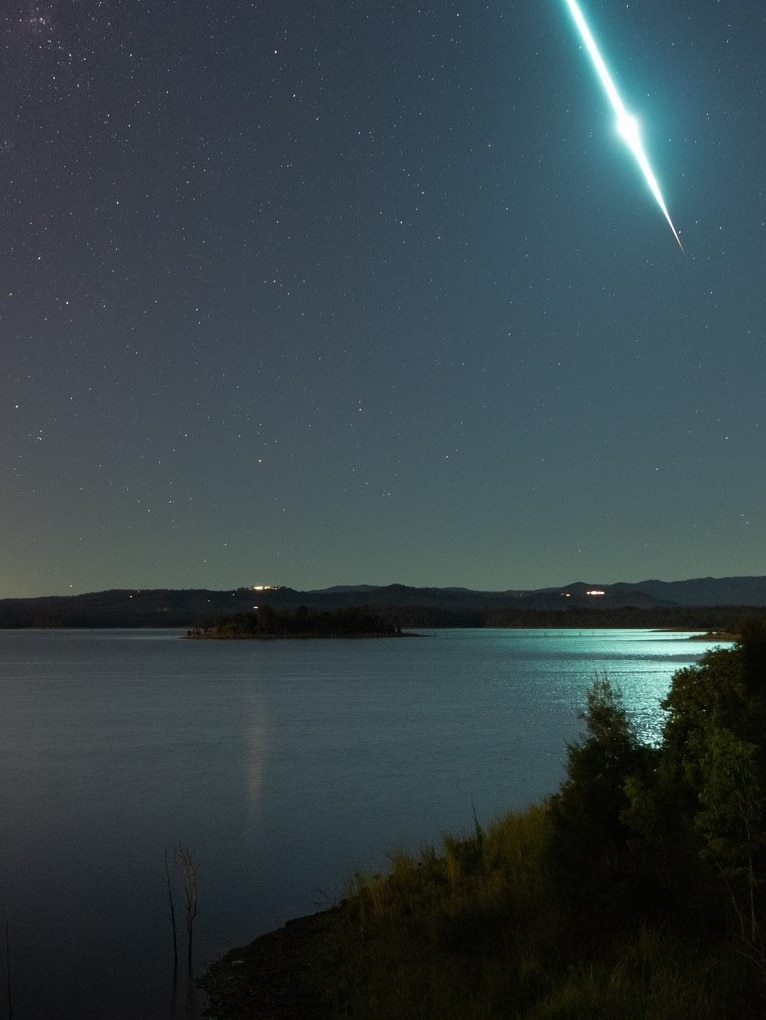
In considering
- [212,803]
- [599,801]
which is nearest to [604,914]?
[599,801]

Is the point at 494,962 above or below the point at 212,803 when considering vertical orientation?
above

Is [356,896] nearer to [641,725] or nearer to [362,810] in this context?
[362,810]

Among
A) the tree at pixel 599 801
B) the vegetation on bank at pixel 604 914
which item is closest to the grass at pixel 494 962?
the vegetation on bank at pixel 604 914

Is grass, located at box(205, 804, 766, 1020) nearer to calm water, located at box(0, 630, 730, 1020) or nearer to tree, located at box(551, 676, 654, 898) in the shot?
tree, located at box(551, 676, 654, 898)

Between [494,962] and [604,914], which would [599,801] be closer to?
[604,914]

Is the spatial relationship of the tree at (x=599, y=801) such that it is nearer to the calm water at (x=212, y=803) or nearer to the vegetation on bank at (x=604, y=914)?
the vegetation on bank at (x=604, y=914)

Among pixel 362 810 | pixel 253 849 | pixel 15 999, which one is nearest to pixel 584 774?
pixel 15 999
